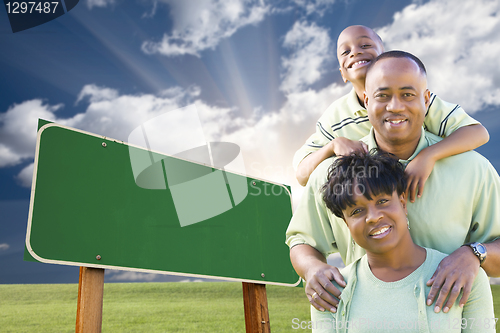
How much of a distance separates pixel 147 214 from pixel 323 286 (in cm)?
177

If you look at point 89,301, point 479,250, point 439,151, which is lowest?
point 479,250

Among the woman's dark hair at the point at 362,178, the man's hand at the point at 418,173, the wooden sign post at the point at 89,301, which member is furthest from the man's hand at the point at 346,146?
the wooden sign post at the point at 89,301

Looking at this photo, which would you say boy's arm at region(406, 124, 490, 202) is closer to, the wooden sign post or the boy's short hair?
the boy's short hair

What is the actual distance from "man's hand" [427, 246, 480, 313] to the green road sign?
82.2 inches

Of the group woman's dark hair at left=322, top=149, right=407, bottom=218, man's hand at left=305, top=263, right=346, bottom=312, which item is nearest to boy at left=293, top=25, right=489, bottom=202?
woman's dark hair at left=322, top=149, right=407, bottom=218

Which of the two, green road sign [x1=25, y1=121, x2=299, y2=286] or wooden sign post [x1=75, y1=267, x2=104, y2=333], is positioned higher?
green road sign [x1=25, y1=121, x2=299, y2=286]

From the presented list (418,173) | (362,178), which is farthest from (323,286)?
(418,173)

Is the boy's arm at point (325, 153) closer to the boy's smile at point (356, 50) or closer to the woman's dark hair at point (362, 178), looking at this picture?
the woman's dark hair at point (362, 178)

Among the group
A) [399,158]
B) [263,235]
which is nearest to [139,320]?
[263,235]

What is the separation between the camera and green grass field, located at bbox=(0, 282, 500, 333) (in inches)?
314

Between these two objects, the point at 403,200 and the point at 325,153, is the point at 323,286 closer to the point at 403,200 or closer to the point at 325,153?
the point at 403,200

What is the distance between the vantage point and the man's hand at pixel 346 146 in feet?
6.23

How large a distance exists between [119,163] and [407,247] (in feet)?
6.95

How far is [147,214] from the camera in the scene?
10.0 ft
